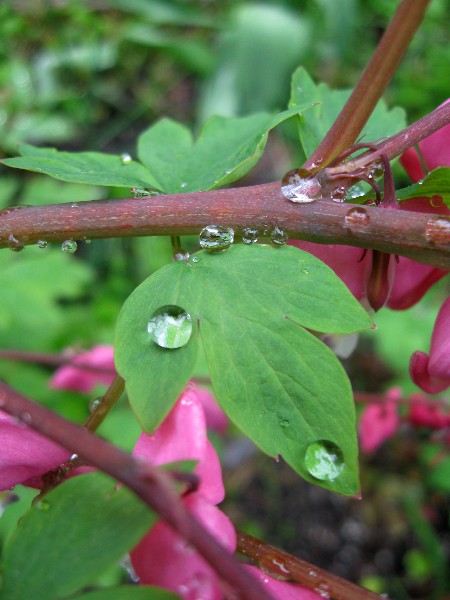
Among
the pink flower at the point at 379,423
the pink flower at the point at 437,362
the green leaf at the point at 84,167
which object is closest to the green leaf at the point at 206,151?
the green leaf at the point at 84,167

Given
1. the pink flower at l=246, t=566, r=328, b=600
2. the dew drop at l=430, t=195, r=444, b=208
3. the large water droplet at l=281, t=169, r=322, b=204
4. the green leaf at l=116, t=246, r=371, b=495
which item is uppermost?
the large water droplet at l=281, t=169, r=322, b=204

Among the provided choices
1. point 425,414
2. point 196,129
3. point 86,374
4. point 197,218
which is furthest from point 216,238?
point 196,129

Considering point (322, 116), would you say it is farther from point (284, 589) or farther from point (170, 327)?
point (284, 589)

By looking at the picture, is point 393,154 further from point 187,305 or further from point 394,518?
point 394,518

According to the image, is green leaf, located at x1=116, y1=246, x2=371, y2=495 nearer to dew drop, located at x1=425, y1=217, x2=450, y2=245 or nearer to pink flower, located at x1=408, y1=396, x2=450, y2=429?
dew drop, located at x1=425, y1=217, x2=450, y2=245

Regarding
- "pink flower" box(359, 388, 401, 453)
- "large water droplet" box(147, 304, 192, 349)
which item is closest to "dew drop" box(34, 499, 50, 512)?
"large water droplet" box(147, 304, 192, 349)

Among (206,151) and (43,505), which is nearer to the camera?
(43,505)
